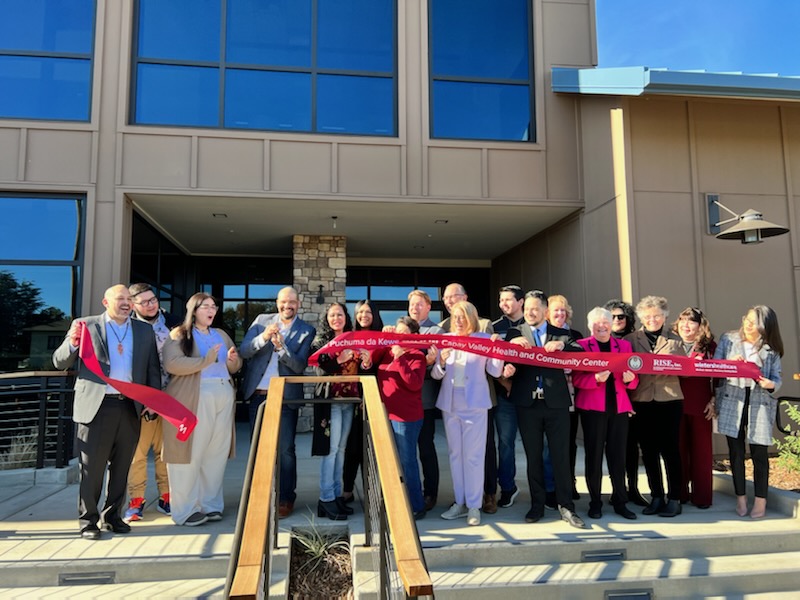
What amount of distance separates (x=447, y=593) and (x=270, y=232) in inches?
297

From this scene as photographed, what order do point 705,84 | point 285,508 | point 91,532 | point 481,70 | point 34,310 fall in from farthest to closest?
point 481,70, point 34,310, point 705,84, point 285,508, point 91,532

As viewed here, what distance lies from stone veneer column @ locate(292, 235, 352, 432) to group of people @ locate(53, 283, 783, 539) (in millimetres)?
4946

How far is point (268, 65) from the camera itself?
801cm

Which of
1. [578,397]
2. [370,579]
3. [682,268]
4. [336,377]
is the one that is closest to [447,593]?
[370,579]

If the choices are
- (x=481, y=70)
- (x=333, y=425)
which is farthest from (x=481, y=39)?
(x=333, y=425)

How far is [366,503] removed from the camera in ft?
12.7

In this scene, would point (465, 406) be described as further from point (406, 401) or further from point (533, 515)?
point (533, 515)

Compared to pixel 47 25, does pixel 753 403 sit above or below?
below

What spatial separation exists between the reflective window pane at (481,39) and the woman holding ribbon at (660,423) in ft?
17.9

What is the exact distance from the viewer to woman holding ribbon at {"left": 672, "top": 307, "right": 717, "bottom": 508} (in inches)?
185

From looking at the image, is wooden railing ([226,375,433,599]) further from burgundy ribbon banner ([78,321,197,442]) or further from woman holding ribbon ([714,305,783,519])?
woman holding ribbon ([714,305,783,519])

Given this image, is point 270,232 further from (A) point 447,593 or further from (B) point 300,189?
(A) point 447,593

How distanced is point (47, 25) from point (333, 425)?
23.5 ft

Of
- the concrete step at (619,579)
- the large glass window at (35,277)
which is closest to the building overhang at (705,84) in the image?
the concrete step at (619,579)
